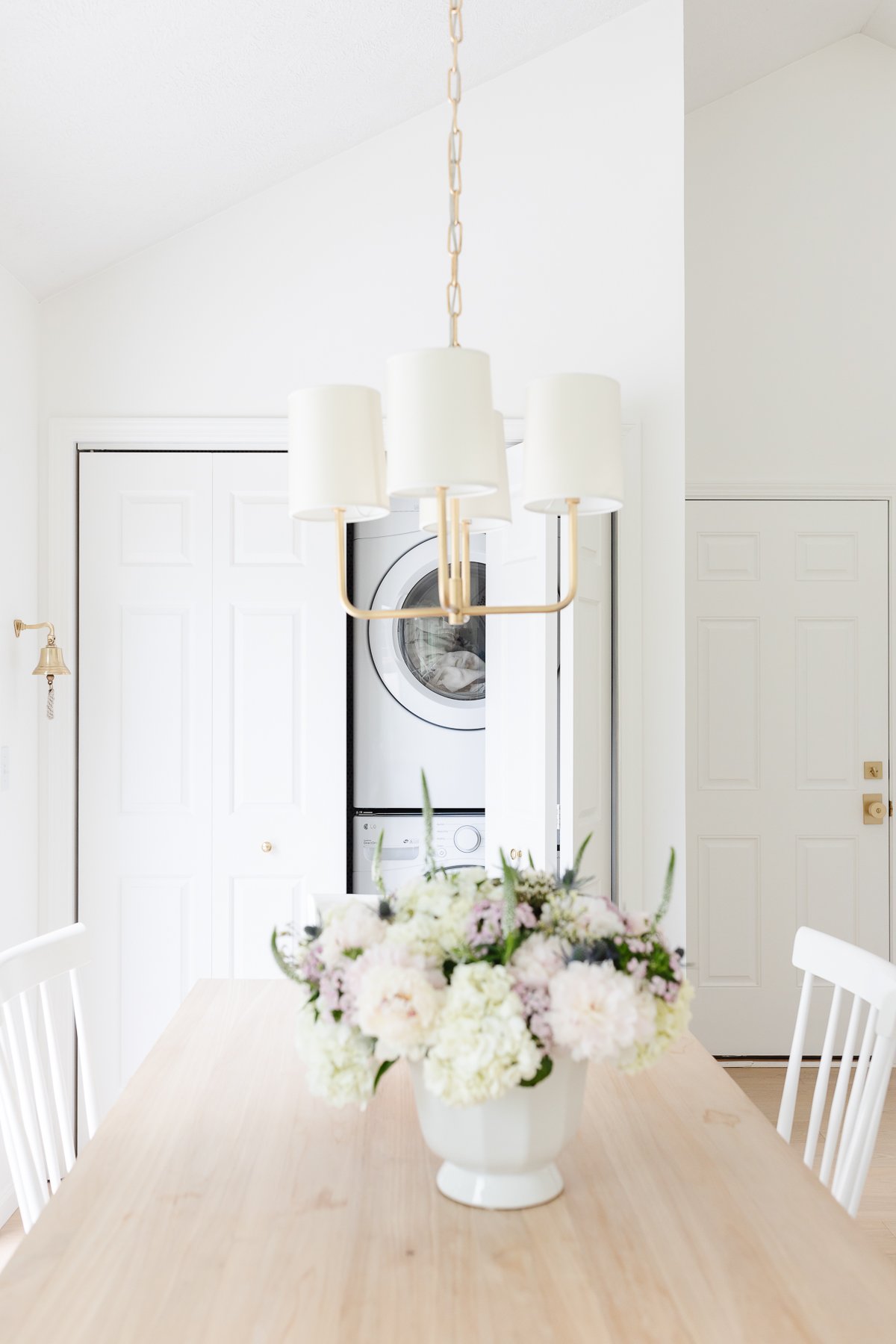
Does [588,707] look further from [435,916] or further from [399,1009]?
[399,1009]

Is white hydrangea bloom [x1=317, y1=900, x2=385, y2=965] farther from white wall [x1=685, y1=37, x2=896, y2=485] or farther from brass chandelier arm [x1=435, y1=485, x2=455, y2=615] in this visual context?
white wall [x1=685, y1=37, x2=896, y2=485]

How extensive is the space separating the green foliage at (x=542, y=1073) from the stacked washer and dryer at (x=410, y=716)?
238cm

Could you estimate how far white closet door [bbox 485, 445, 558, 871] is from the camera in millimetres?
2584

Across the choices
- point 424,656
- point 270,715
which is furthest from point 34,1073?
point 424,656

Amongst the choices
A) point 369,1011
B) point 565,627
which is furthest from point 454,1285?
point 565,627

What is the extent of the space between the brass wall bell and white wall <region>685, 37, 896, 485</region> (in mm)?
2322

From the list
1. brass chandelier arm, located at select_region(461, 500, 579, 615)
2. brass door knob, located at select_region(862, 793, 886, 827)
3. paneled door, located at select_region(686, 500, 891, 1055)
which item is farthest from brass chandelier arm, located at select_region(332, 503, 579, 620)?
brass door knob, located at select_region(862, 793, 886, 827)

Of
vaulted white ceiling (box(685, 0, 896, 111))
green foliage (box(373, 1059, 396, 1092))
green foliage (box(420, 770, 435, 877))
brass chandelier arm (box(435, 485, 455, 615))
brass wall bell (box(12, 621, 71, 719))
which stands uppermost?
vaulted white ceiling (box(685, 0, 896, 111))

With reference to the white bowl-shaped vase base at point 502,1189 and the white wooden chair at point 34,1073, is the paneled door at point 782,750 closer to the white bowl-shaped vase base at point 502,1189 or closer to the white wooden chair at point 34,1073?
the white wooden chair at point 34,1073

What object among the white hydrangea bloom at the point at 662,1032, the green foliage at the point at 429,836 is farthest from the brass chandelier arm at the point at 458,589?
the white hydrangea bloom at the point at 662,1032

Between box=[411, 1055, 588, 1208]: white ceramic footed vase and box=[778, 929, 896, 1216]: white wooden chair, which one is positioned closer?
box=[411, 1055, 588, 1208]: white ceramic footed vase

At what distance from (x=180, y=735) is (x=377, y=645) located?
0.81 metres

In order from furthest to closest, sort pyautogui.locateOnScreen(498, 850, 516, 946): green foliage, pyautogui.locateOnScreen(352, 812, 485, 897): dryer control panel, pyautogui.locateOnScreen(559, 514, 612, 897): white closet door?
pyautogui.locateOnScreen(352, 812, 485, 897): dryer control panel
pyautogui.locateOnScreen(559, 514, 612, 897): white closet door
pyautogui.locateOnScreen(498, 850, 516, 946): green foliage

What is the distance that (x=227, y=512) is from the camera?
115 inches
